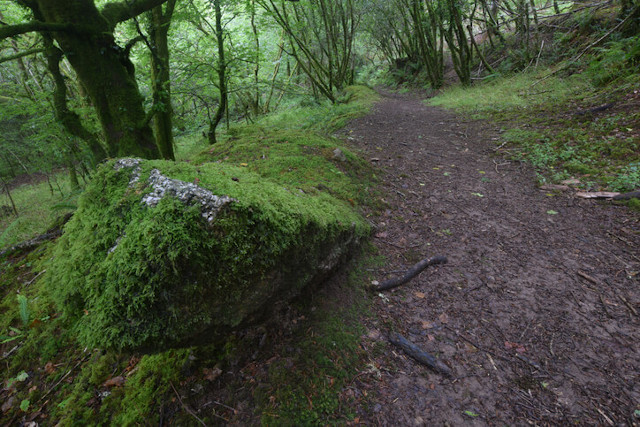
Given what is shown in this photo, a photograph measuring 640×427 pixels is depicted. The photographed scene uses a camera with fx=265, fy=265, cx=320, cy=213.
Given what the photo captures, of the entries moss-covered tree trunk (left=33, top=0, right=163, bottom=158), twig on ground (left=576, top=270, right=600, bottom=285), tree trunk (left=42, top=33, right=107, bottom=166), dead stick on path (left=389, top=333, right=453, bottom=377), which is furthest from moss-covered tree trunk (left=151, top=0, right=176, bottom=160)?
twig on ground (left=576, top=270, right=600, bottom=285)

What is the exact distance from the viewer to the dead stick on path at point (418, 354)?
2235 millimetres

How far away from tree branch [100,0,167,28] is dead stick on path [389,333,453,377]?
643 cm

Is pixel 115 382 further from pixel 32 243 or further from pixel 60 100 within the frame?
pixel 60 100

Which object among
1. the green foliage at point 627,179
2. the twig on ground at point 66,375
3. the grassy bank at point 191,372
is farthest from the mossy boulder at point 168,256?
the green foliage at point 627,179

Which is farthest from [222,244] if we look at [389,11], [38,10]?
[389,11]

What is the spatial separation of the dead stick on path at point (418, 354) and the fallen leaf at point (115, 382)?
7.33 feet

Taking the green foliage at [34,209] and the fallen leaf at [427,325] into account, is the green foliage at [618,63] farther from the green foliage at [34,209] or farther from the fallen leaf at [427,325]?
the green foliage at [34,209]

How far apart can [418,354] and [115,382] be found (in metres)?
2.47

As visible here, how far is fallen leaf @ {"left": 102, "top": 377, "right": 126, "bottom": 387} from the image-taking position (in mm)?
2036

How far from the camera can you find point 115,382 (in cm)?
205

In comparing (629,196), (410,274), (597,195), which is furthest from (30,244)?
(629,196)

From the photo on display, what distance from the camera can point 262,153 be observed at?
4.92 metres

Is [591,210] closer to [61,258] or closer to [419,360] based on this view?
[419,360]

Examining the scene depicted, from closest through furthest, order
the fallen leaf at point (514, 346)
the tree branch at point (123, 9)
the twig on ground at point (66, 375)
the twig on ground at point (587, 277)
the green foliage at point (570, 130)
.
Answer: the twig on ground at point (66, 375)
the fallen leaf at point (514, 346)
the twig on ground at point (587, 277)
the tree branch at point (123, 9)
the green foliage at point (570, 130)
